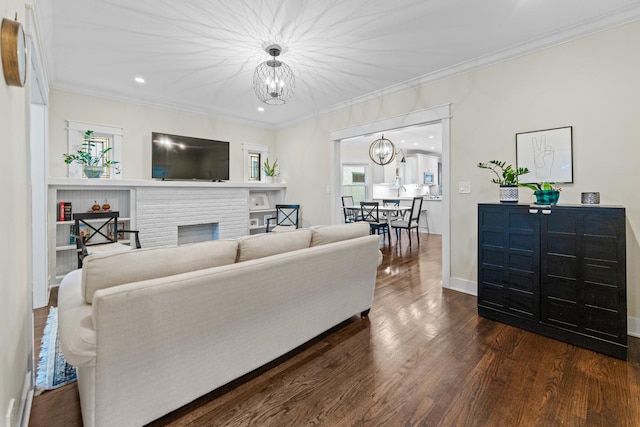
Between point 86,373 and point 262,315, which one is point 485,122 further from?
point 86,373

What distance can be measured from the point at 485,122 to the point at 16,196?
397 centimetres

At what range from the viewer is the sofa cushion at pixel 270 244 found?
1.89 m

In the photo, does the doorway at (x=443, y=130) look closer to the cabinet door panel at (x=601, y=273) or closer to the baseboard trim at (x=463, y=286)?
the baseboard trim at (x=463, y=286)

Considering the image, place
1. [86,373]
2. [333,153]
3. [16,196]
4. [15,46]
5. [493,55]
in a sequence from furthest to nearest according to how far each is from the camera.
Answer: [333,153]
[493,55]
[16,196]
[86,373]
[15,46]

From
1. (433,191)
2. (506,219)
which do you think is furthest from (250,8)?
(433,191)

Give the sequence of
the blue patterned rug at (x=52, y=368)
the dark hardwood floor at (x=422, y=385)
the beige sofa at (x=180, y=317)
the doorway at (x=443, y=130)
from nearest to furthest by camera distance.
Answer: the beige sofa at (x=180, y=317) < the dark hardwood floor at (x=422, y=385) < the blue patterned rug at (x=52, y=368) < the doorway at (x=443, y=130)

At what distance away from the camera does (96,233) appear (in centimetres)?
392

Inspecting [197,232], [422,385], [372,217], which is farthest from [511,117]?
[197,232]

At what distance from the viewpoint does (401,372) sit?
1.96 meters

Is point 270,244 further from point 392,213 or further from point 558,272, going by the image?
point 392,213

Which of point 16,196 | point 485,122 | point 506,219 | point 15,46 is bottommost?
point 506,219

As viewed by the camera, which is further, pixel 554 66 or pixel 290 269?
pixel 554 66

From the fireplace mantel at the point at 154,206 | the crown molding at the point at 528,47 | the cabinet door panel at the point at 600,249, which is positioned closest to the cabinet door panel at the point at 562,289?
the cabinet door panel at the point at 600,249

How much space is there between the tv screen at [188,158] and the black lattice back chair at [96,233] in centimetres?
105
